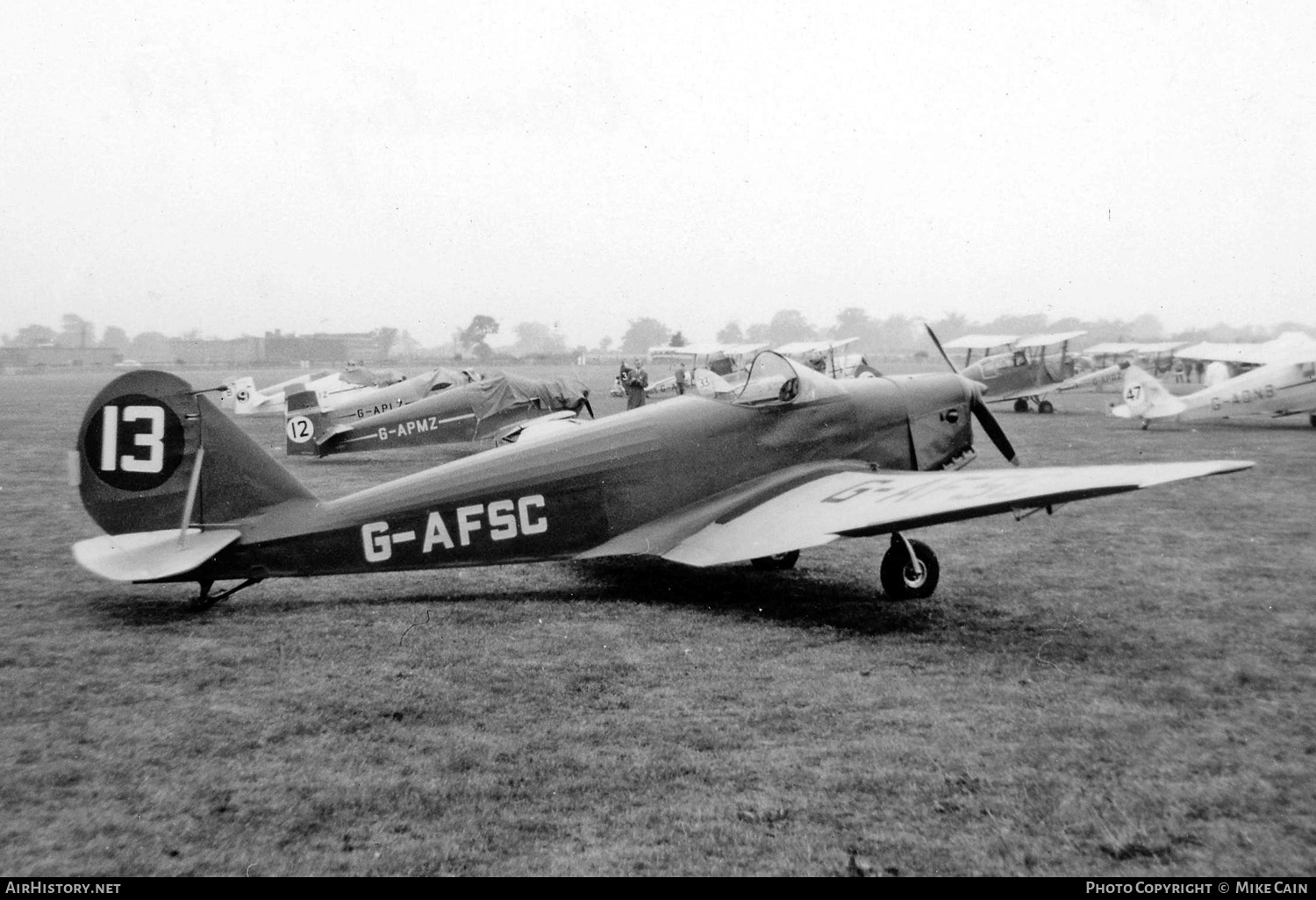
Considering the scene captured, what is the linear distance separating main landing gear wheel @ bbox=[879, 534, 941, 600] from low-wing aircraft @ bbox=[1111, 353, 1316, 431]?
53.4 feet

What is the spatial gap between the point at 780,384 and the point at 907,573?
1662 mm

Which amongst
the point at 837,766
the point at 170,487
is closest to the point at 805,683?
the point at 837,766

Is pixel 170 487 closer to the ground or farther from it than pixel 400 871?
farther from it

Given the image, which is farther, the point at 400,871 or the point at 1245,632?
the point at 1245,632

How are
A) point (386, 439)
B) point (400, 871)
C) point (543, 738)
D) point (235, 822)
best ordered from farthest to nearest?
point (386, 439) → point (543, 738) → point (235, 822) → point (400, 871)

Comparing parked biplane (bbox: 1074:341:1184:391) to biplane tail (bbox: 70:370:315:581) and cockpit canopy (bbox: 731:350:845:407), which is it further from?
biplane tail (bbox: 70:370:315:581)

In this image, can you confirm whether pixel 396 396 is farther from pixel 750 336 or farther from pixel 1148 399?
pixel 750 336

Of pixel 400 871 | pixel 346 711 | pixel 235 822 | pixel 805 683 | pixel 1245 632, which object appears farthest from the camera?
pixel 1245 632

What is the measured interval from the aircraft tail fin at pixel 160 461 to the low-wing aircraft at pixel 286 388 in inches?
866

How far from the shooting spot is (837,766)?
3572 millimetres

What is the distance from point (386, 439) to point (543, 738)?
1313 centimetres

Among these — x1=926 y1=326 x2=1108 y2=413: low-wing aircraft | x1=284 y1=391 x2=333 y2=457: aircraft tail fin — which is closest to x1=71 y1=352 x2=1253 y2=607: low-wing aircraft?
x1=284 y1=391 x2=333 y2=457: aircraft tail fin

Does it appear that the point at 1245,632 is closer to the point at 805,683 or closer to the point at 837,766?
the point at 805,683

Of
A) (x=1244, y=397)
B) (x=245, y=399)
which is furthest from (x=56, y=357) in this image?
(x=1244, y=397)
